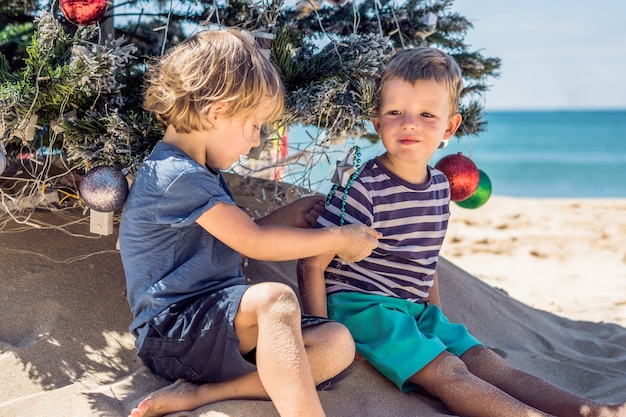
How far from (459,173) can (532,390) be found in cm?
98

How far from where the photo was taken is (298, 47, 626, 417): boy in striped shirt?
90.7 inches

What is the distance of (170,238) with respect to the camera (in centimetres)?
206

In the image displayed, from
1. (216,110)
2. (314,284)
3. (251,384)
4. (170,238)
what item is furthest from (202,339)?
(216,110)

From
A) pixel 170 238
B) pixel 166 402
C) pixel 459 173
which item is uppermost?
pixel 459 173

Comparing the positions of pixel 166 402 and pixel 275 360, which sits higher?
pixel 275 360

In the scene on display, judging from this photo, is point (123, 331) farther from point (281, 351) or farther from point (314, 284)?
point (281, 351)

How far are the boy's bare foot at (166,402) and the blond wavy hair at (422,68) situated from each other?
1253 millimetres

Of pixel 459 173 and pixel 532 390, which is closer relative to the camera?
pixel 532 390

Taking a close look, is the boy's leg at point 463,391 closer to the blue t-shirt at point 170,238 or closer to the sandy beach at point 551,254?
the blue t-shirt at point 170,238

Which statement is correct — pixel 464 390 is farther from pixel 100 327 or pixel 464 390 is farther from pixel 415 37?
pixel 415 37

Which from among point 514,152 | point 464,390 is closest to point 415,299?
point 464,390

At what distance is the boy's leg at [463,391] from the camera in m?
2.12

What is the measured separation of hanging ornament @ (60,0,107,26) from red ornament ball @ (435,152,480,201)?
4.87 ft

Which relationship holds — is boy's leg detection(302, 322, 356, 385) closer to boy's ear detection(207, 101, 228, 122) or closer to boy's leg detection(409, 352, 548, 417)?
boy's leg detection(409, 352, 548, 417)
